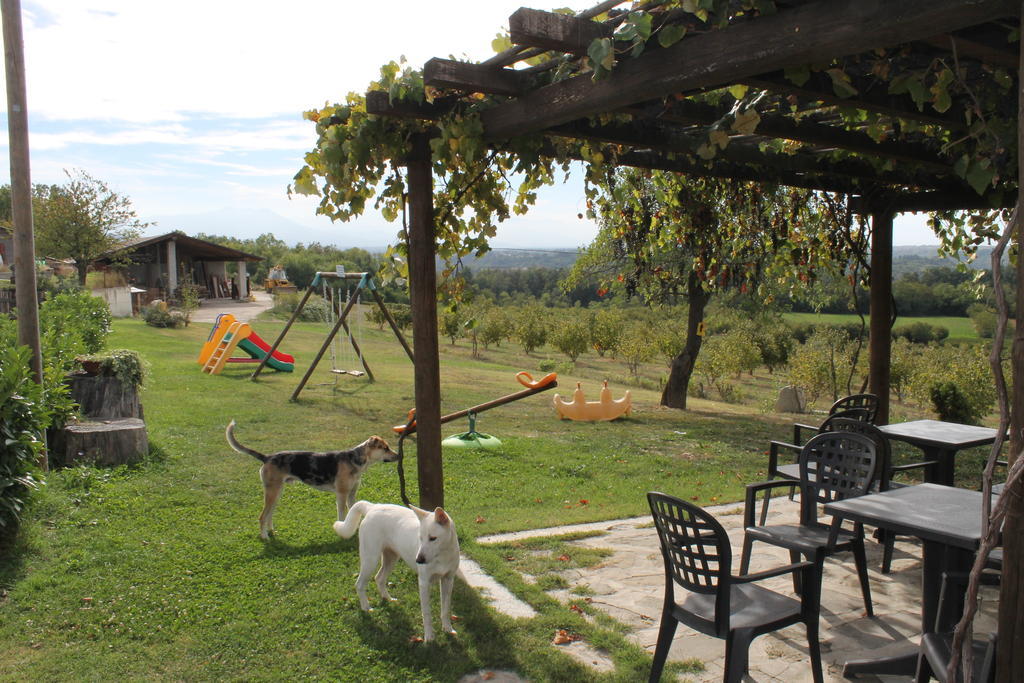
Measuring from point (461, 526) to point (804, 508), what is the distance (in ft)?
8.17

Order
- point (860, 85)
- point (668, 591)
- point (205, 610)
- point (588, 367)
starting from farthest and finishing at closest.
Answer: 1. point (588, 367)
2. point (205, 610)
3. point (860, 85)
4. point (668, 591)

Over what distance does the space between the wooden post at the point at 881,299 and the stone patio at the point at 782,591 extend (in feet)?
8.21

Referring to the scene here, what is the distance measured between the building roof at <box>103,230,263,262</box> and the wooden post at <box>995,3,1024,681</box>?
34397mm

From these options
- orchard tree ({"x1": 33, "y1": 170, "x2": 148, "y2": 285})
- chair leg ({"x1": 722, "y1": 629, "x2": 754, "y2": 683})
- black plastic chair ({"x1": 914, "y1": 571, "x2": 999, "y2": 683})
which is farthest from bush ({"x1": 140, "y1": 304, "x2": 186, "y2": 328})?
black plastic chair ({"x1": 914, "y1": 571, "x2": 999, "y2": 683})

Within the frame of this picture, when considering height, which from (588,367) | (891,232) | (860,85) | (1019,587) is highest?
(860,85)

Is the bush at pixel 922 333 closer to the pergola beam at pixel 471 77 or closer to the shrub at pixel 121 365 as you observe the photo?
the shrub at pixel 121 365

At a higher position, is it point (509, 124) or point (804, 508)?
point (509, 124)

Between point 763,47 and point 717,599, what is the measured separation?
2056 mm

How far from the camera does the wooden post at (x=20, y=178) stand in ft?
19.4

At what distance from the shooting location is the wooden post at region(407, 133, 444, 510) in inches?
174

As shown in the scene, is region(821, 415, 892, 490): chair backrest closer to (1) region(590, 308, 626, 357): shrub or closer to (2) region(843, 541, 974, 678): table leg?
(2) region(843, 541, 974, 678): table leg

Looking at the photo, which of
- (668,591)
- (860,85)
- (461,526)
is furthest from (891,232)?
(668,591)

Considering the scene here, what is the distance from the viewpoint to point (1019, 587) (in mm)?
2029

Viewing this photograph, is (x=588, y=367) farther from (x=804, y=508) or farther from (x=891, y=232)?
(x=804, y=508)
